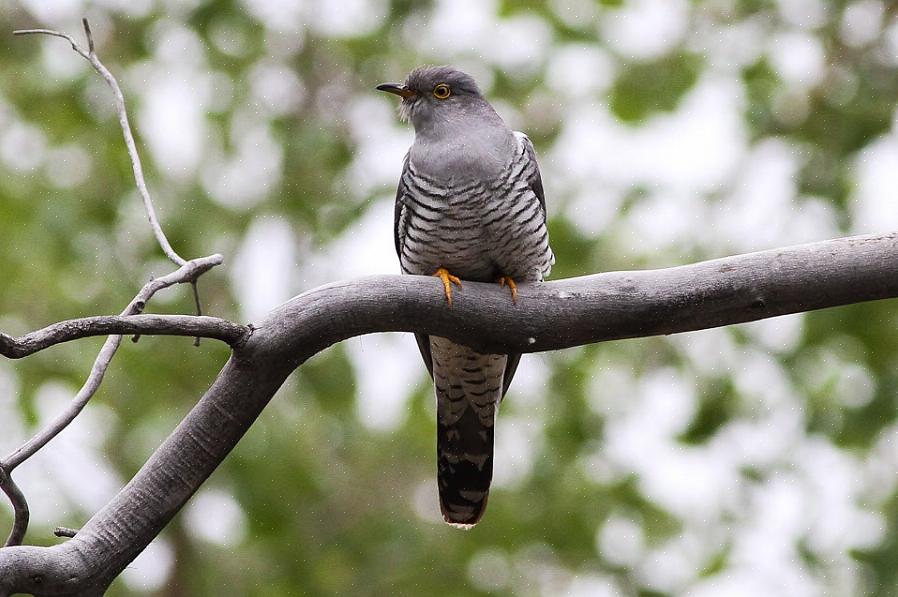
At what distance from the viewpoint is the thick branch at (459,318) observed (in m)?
2.02

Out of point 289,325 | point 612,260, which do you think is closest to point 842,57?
point 612,260

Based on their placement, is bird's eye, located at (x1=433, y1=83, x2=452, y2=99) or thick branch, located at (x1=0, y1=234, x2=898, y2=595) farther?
bird's eye, located at (x1=433, y1=83, x2=452, y2=99)

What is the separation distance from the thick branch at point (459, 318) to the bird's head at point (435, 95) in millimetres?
1203

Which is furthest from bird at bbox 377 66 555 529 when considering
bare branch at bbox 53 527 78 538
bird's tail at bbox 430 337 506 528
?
bare branch at bbox 53 527 78 538

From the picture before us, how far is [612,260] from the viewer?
5754 millimetres

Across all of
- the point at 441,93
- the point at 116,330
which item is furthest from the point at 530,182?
the point at 116,330

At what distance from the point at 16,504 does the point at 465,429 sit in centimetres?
170

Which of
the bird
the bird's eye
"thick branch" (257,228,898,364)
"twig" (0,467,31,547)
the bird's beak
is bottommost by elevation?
"twig" (0,467,31,547)

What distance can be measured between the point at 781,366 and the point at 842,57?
1.76m

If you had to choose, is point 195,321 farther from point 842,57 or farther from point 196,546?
point 842,57

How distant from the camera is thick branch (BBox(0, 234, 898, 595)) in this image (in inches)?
79.6

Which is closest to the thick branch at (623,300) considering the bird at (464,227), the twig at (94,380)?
the twig at (94,380)

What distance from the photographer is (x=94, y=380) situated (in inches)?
84.0

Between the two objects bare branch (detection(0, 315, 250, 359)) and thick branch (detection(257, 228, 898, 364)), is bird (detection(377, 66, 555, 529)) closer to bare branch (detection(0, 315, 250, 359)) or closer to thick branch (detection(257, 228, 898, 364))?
thick branch (detection(257, 228, 898, 364))
